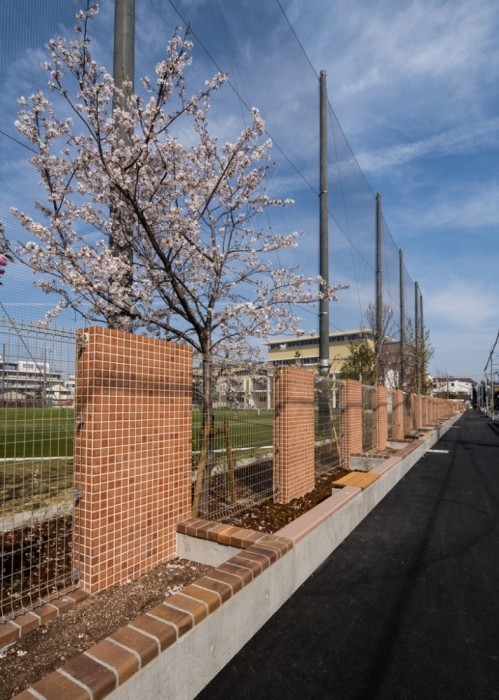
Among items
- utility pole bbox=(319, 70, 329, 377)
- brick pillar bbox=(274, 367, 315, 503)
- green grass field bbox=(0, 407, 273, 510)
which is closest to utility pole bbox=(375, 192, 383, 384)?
utility pole bbox=(319, 70, 329, 377)

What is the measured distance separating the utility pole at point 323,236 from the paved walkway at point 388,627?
630 cm

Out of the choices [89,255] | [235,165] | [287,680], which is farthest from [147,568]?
[235,165]

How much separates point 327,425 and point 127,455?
462 cm

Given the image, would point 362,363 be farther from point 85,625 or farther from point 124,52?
point 85,625

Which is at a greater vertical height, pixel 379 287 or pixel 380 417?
pixel 379 287

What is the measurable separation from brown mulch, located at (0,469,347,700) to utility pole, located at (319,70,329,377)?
7.87 m

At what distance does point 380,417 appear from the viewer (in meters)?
10.3

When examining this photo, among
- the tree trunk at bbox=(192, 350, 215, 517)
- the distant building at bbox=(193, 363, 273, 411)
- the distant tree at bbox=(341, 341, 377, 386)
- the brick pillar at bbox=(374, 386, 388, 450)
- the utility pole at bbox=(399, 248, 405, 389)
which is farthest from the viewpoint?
the utility pole at bbox=(399, 248, 405, 389)

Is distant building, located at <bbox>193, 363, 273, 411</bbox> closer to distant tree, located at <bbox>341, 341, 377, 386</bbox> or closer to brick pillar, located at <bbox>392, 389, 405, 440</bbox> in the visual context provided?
brick pillar, located at <bbox>392, 389, 405, 440</bbox>

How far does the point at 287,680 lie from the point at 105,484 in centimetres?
150

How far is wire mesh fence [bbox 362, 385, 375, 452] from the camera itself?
911 cm

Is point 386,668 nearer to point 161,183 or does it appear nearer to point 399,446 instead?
point 161,183

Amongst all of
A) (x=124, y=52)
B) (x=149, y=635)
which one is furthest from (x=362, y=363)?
(x=149, y=635)

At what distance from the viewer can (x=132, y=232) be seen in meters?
5.51
